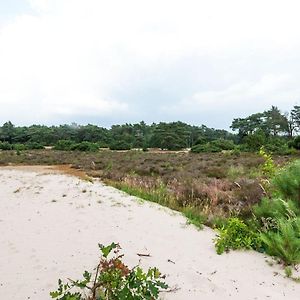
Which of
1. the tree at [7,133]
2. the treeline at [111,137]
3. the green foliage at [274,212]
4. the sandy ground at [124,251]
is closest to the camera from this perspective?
the sandy ground at [124,251]

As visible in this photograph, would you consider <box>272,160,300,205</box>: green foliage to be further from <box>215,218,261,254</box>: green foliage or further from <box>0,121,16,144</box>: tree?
<box>0,121,16,144</box>: tree

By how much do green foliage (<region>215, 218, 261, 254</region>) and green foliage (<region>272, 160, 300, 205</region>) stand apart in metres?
1.21

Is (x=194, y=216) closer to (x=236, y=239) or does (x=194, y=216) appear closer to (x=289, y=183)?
(x=236, y=239)

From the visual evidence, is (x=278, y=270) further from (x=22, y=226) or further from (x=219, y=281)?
(x=22, y=226)

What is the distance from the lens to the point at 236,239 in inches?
230

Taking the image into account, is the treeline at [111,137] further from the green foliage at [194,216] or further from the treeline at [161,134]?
the green foliage at [194,216]

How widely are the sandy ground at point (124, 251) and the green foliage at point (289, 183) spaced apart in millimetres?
1640

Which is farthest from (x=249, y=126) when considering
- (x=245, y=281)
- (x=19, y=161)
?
(x=245, y=281)

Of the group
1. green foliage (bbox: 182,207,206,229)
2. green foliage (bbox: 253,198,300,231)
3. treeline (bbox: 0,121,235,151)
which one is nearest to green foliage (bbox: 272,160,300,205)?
green foliage (bbox: 253,198,300,231)

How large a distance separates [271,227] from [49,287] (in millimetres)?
3997

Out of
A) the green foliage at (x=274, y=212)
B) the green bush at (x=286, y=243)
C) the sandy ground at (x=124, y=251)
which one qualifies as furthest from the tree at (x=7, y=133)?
the green bush at (x=286, y=243)

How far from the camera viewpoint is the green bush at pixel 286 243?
16.9ft

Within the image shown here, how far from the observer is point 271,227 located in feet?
20.4

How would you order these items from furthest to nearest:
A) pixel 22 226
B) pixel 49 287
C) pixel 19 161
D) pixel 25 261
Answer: pixel 19 161, pixel 22 226, pixel 25 261, pixel 49 287
